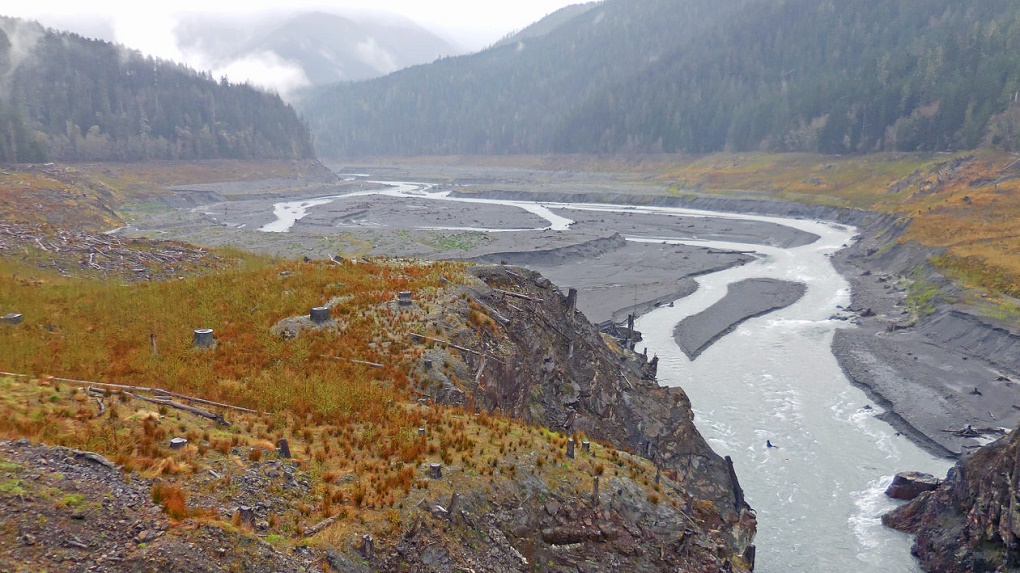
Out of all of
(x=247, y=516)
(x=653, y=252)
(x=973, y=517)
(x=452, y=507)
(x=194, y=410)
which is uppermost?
(x=194, y=410)

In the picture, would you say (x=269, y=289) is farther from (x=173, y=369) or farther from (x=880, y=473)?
(x=880, y=473)

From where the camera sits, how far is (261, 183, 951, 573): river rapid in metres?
29.2

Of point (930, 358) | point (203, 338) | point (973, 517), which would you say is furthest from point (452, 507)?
point (930, 358)

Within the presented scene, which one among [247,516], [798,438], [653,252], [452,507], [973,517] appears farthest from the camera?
[653,252]

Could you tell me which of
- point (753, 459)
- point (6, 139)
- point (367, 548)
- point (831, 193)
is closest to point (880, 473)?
point (753, 459)

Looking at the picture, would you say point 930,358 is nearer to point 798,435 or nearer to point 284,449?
point 798,435

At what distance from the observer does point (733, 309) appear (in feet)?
222

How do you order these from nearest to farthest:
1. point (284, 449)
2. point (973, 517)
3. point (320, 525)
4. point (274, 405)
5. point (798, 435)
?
point (320, 525) < point (284, 449) < point (274, 405) < point (973, 517) < point (798, 435)

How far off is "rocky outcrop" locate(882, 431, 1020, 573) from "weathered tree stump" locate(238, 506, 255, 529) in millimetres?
26281

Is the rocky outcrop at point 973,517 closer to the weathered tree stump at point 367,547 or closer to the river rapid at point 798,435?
the river rapid at point 798,435

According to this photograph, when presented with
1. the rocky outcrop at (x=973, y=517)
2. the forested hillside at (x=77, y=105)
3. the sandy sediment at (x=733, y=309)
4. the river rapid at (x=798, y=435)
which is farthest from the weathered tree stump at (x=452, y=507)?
the forested hillside at (x=77, y=105)

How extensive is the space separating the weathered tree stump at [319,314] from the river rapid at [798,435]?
A: 2109cm

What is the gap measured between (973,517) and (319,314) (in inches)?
1080

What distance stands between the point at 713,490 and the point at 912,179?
114m
